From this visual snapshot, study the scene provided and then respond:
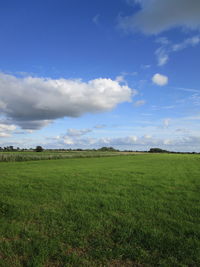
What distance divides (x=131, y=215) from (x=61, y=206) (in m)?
3.36

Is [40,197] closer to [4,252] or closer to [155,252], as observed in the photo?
[4,252]

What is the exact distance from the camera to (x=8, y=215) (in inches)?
328

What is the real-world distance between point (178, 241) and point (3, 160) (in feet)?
192

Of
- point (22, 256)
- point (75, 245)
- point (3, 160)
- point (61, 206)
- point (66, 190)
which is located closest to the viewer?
point (22, 256)

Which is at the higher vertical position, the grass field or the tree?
the tree

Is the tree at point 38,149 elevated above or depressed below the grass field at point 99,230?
above

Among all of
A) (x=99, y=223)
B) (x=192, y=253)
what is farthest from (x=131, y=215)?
(x=192, y=253)

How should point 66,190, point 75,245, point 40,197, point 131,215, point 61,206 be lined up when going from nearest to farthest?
point 75,245, point 131,215, point 61,206, point 40,197, point 66,190

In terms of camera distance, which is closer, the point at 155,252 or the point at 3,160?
the point at 155,252

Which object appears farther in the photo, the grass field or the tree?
the tree

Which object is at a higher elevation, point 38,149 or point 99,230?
point 38,149

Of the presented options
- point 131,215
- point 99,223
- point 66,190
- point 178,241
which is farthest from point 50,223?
point 66,190

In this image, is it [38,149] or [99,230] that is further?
[38,149]

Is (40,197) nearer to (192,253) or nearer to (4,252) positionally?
(4,252)
